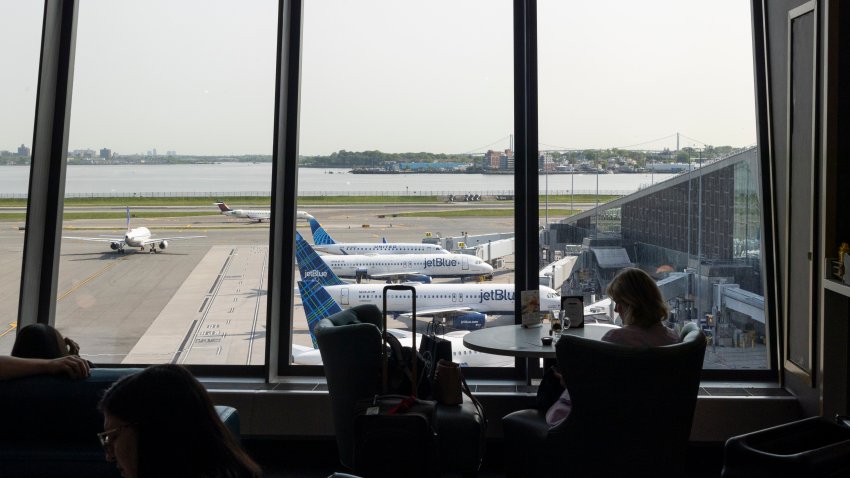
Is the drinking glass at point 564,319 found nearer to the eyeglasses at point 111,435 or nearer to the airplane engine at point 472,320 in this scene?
the airplane engine at point 472,320

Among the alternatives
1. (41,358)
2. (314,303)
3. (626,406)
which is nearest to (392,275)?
(314,303)

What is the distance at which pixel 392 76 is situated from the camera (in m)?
4.67

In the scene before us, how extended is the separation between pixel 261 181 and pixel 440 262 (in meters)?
1.17

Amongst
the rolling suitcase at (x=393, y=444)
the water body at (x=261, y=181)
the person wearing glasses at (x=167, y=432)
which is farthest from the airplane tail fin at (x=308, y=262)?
the person wearing glasses at (x=167, y=432)

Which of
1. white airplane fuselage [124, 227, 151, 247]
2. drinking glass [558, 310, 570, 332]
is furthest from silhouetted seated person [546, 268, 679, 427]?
white airplane fuselage [124, 227, 151, 247]

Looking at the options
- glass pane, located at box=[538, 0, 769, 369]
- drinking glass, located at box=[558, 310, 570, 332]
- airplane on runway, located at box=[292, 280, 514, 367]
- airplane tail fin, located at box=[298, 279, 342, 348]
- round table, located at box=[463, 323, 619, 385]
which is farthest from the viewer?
airplane tail fin, located at box=[298, 279, 342, 348]

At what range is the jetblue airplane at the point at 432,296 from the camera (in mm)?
4598

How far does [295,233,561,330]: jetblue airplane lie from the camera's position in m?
4.60

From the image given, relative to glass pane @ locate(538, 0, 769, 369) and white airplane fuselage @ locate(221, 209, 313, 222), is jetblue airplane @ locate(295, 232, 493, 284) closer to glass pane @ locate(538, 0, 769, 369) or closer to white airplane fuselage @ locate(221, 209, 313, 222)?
white airplane fuselage @ locate(221, 209, 313, 222)

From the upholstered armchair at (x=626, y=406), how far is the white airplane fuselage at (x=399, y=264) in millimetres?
1985

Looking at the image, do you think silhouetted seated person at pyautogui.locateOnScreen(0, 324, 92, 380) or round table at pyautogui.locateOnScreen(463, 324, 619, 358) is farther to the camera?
round table at pyautogui.locateOnScreen(463, 324, 619, 358)

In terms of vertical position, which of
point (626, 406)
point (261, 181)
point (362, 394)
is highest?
point (261, 181)

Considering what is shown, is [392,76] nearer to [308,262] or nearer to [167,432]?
[308,262]

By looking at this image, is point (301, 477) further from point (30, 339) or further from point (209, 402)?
point (209, 402)
